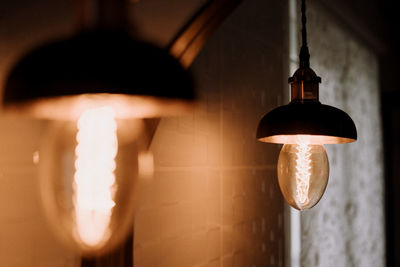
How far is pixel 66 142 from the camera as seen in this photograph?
0.37 m

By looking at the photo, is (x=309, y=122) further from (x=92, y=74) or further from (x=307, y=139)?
(x=92, y=74)

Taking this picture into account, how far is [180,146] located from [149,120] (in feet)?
0.84

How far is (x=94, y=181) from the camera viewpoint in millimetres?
401

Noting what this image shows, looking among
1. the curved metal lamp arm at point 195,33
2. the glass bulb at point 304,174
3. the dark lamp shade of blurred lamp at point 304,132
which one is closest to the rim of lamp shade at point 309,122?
the dark lamp shade of blurred lamp at point 304,132

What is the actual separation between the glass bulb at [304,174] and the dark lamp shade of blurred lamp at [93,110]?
0.66 metres

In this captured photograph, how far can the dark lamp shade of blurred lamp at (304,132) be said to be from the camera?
831mm

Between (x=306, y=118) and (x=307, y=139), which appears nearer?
(x=306, y=118)

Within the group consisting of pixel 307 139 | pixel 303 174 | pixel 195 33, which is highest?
pixel 195 33

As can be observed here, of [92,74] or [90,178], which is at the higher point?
[92,74]

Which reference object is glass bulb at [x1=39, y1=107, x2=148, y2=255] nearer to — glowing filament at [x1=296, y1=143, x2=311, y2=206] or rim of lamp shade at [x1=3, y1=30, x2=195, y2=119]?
rim of lamp shade at [x1=3, y1=30, x2=195, y2=119]

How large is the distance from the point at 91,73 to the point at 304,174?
0.78 m

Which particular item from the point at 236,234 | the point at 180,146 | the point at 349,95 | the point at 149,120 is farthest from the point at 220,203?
the point at 349,95

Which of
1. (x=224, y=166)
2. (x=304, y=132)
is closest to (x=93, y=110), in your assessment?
(x=304, y=132)

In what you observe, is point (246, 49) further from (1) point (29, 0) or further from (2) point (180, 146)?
(1) point (29, 0)
